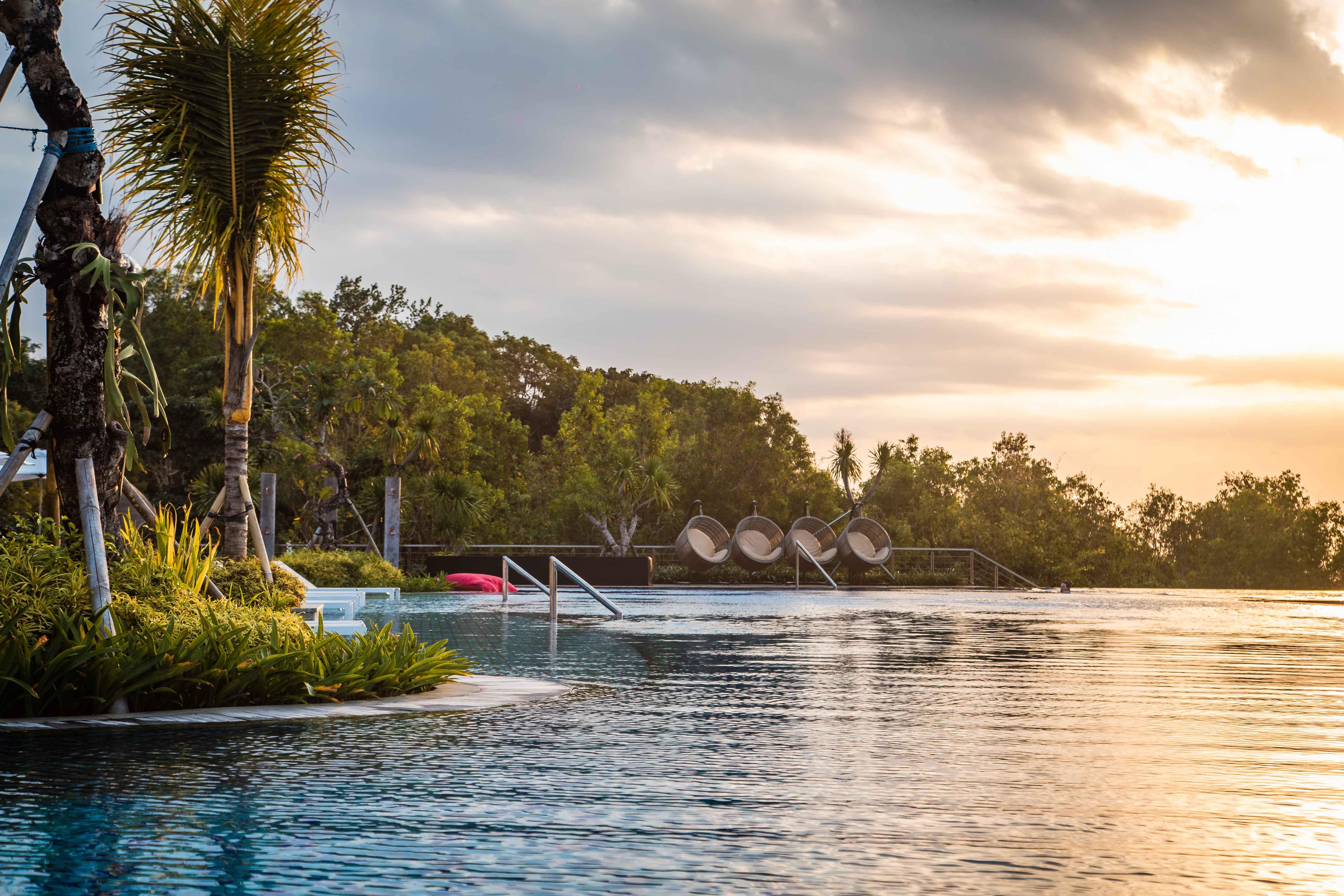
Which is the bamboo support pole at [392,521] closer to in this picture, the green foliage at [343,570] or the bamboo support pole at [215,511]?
the green foliage at [343,570]

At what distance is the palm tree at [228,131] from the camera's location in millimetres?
8922

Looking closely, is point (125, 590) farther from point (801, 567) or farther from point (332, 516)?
point (801, 567)

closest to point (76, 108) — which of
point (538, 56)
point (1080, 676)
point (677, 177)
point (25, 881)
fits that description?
point (25, 881)

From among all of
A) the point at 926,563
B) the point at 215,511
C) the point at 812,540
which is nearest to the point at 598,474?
the point at 812,540

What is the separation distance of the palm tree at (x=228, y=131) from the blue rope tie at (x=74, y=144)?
184 cm

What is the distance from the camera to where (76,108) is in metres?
6.97

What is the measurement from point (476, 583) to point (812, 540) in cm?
1182

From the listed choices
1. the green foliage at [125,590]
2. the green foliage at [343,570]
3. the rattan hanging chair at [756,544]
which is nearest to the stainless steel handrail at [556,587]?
the green foliage at [125,590]

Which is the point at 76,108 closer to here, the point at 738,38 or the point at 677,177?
the point at 738,38

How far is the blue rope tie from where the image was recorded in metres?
6.85

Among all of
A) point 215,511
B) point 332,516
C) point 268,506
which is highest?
point 268,506

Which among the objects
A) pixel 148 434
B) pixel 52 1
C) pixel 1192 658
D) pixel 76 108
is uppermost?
pixel 52 1

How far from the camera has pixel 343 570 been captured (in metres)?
22.3

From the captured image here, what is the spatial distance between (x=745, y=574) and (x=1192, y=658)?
2275 cm
